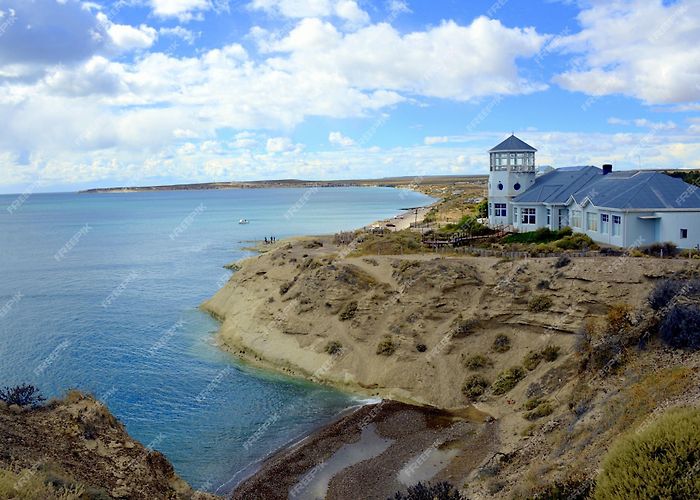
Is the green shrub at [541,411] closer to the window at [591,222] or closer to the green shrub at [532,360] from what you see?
the green shrub at [532,360]

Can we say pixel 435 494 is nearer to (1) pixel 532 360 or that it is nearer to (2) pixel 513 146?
(1) pixel 532 360

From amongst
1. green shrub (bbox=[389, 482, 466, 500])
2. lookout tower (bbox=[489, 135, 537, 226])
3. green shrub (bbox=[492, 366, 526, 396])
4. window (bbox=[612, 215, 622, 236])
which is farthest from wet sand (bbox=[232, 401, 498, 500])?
lookout tower (bbox=[489, 135, 537, 226])

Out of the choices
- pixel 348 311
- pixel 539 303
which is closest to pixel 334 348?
pixel 348 311

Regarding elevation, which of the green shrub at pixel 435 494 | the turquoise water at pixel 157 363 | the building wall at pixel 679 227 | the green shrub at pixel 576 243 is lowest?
the turquoise water at pixel 157 363

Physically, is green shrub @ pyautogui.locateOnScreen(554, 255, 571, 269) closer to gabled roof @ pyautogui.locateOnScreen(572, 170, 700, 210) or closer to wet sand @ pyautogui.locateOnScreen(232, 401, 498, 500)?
gabled roof @ pyautogui.locateOnScreen(572, 170, 700, 210)

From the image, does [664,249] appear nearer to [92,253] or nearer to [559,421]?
[559,421]

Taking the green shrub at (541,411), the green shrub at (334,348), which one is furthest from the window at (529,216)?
the green shrub at (541,411)
